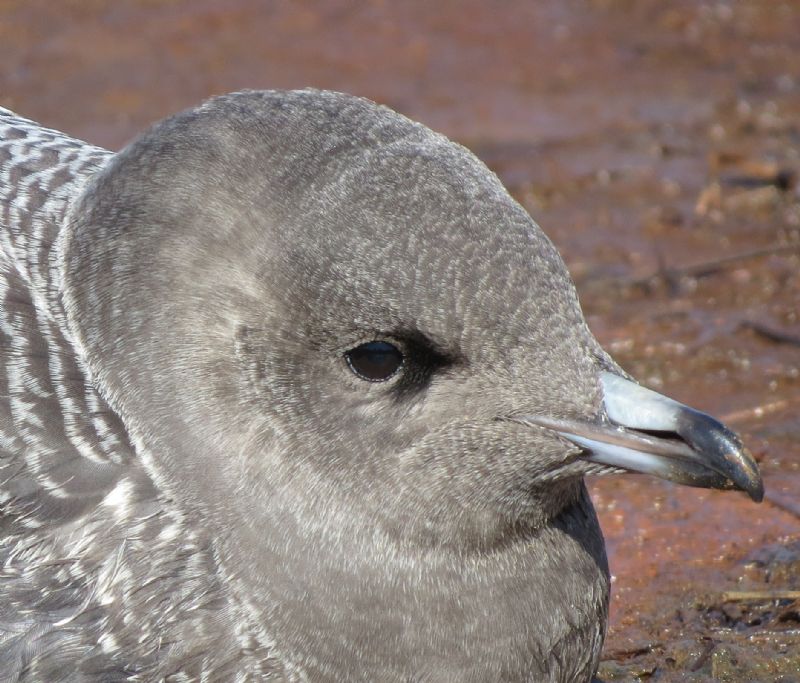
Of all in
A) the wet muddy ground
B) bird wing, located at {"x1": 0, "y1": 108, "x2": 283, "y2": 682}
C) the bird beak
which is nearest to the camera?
the bird beak

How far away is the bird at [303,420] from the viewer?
3457 millimetres

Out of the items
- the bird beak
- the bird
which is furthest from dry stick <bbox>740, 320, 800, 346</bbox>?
the bird beak

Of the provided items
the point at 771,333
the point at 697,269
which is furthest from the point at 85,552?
the point at 697,269

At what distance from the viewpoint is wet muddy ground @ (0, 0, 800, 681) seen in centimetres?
485

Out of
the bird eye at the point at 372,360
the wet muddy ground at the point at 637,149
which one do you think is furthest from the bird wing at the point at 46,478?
the wet muddy ground at the point at 637,149

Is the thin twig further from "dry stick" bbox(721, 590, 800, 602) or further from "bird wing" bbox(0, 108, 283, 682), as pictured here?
"bird wing" bbox(0, 108, 283, 682)

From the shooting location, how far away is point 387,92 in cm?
935

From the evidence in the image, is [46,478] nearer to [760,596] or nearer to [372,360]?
[372,360]

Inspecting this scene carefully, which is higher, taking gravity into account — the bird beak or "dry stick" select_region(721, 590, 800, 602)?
the bird beak

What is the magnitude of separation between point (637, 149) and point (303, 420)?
546cm

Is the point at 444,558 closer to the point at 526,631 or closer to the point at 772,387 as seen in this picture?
the point at 526,631

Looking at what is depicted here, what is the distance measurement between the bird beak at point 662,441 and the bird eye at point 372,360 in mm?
398

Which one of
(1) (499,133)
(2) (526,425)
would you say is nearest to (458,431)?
(2) (526,425)

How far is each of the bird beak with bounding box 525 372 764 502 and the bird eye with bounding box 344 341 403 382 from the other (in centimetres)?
40
